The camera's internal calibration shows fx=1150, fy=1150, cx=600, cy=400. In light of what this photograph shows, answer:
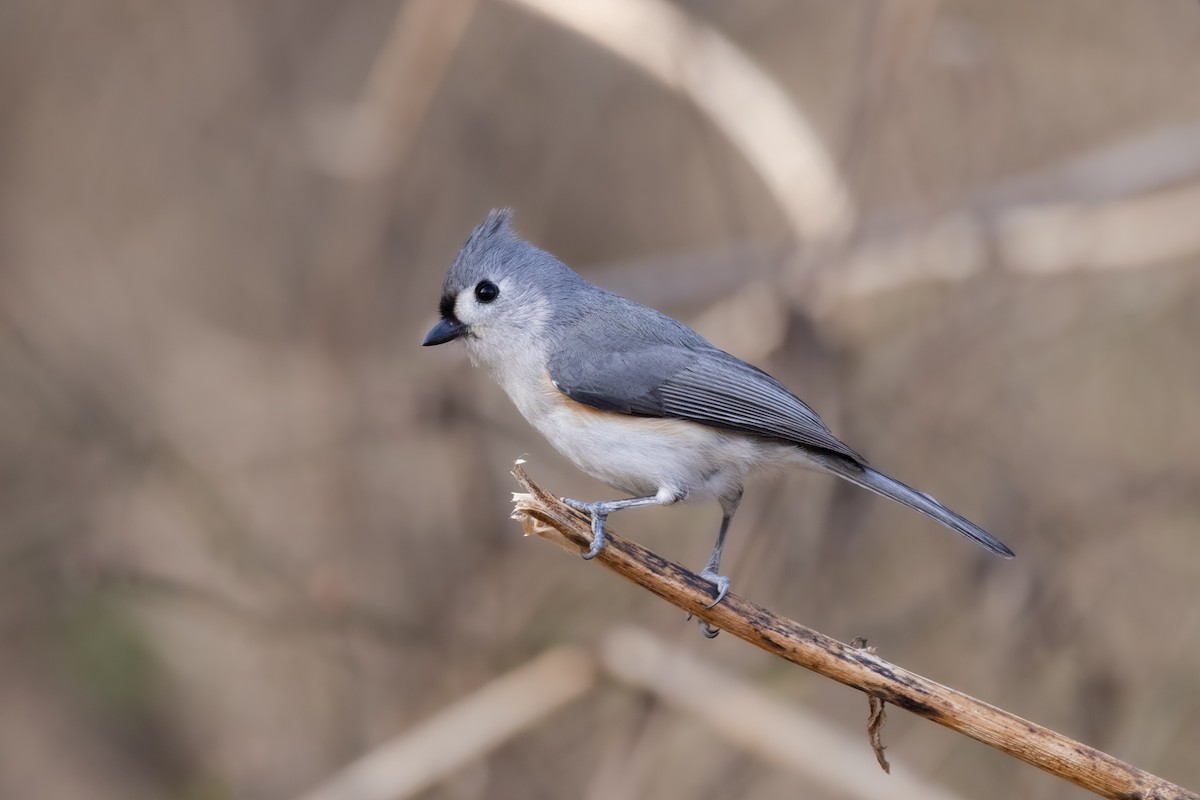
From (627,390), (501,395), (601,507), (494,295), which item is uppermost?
(501,395)

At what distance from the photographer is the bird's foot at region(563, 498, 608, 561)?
2.12m

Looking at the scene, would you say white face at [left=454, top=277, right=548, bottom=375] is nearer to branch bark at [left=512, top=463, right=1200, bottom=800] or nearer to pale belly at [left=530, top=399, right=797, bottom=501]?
pale belly at [left=530, top=399, right=797, bottom=501]

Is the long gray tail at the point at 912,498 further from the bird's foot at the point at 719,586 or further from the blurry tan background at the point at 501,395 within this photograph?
the blurry tan background at the point at 501,395

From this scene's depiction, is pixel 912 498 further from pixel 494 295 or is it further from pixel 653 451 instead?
pixel 494 295

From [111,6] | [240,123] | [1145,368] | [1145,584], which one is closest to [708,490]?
[1145,584]

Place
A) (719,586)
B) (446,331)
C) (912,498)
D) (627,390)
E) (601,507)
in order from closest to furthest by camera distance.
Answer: (719,586) → (601,507) → (912,498) → (627,390) → (446,331)

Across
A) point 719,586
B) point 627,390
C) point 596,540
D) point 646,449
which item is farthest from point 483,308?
point 719,586

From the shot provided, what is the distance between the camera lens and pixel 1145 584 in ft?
12.7

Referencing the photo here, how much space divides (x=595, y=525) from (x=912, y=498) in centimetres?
71

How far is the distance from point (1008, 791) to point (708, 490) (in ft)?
7.36

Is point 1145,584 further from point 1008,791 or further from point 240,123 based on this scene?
point 240,123

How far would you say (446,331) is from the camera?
9.16 feet

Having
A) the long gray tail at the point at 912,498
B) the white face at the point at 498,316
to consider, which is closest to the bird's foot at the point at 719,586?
the long gray tail at the point at 912,498

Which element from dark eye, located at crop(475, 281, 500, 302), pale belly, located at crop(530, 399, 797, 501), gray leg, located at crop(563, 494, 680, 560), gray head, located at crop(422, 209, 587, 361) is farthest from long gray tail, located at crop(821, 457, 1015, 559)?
dark eye, located at crop(475, 281, 500, 302)
